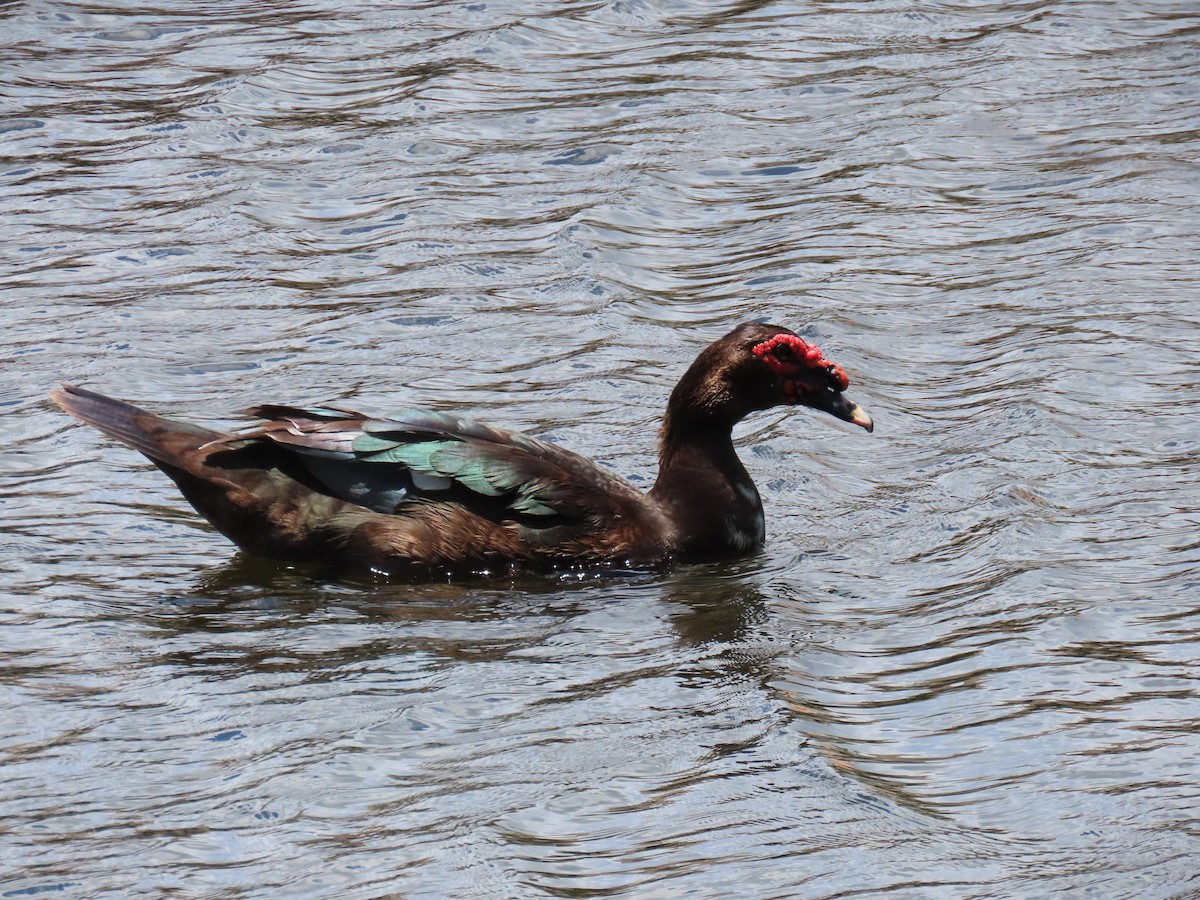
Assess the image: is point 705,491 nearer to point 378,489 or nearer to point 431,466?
point 431,466

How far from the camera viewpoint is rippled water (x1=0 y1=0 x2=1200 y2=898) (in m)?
5.95

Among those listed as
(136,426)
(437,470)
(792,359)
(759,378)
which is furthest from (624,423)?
(136,426)

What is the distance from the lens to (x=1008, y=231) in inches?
470

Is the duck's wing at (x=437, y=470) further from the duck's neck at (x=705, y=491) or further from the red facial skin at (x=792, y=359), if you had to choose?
the red facial skin at (x=792, y=359)

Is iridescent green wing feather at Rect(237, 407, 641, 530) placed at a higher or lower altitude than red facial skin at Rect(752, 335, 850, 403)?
lower

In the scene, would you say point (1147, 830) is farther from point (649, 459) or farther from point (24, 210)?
point (24, 210)

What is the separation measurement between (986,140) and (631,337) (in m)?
3.99

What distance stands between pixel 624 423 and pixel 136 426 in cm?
262

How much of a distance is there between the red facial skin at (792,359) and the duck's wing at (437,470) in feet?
3.24

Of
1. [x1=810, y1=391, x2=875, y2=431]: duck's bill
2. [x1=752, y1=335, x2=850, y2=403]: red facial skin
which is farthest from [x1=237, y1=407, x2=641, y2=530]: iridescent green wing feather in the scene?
[x1=810, y1=391, x2=875, y2=431]: duck's bill

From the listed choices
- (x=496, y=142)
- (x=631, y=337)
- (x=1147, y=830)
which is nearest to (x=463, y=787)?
(x=1147, y=830)

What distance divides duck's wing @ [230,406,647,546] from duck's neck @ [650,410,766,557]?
1.06 ft

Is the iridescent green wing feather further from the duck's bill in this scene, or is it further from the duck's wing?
the duck's bill

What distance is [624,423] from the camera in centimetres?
973
